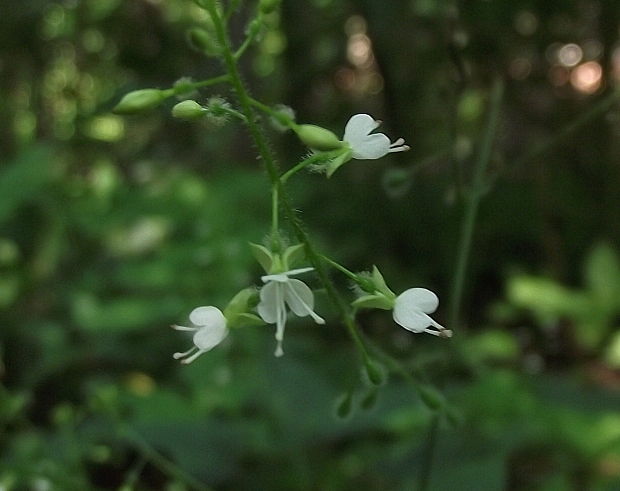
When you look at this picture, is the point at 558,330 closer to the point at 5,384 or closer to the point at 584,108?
the point at 584,108

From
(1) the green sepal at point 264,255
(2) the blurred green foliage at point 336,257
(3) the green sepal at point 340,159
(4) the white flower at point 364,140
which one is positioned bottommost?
(2) the blurred green foliage at point 336,257

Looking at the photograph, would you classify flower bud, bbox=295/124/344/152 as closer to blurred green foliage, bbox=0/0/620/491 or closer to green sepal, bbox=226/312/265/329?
green sepal, bbox=226/312/265/329

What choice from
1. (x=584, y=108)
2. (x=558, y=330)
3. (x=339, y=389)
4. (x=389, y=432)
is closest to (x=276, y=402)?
(x=339, y=389)

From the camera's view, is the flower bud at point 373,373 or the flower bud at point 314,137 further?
the flower bud at point 373,373

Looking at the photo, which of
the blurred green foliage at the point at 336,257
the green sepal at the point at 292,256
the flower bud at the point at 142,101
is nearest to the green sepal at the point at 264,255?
the green sepal at the point at 292,256

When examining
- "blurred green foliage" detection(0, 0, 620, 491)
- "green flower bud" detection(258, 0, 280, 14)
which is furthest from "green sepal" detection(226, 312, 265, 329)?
"blurred green foliage" detection(0, 0, 620, 491)

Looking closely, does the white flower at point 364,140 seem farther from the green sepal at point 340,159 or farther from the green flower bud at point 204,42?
the green flower bud at point 204,42

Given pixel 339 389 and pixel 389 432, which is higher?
pixel 339 389
